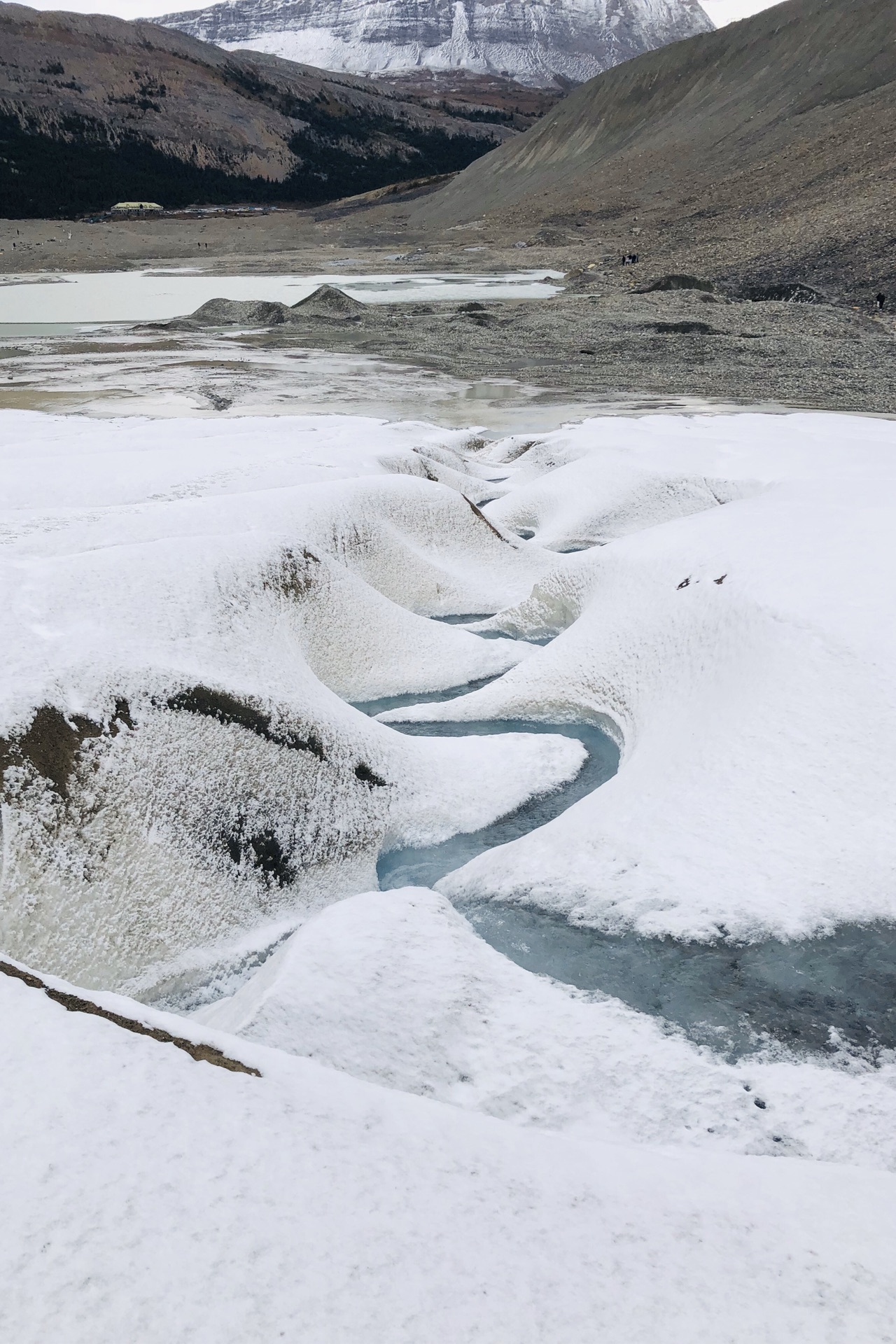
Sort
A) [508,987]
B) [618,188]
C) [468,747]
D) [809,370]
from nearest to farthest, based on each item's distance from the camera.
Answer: [508,987]
[468,747]
[809,370]
[618,188]

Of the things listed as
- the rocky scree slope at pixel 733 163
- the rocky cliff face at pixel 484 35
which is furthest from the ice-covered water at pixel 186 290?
the rocky cliff face at pixel 484 35

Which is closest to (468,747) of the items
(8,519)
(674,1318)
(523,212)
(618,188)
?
(8,519)

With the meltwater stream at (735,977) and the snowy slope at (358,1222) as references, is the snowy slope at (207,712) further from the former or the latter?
the snowy slope at (358,1222)

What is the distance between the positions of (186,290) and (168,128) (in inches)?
2301

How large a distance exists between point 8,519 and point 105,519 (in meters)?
0.53

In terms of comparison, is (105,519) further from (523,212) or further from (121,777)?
(523,212)

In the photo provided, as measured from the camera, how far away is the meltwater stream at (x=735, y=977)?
232 centimetres

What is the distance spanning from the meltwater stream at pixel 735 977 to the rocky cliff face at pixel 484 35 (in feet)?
524

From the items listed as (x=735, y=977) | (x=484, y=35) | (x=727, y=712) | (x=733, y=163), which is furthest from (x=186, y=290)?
(x=484, y=35)

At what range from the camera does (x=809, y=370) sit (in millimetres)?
13938

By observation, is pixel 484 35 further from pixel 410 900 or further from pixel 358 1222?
pixel 358 1222

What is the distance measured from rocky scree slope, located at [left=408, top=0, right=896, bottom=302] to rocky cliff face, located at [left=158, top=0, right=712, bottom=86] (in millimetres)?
105648

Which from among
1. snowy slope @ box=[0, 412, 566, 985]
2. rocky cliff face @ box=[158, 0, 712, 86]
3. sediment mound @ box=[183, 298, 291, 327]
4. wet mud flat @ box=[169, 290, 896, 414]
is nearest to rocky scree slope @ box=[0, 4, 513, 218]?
sediment mound @ box=[183, 298, 291, 327]

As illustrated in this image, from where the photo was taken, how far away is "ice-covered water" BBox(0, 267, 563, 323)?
79.2 ft
